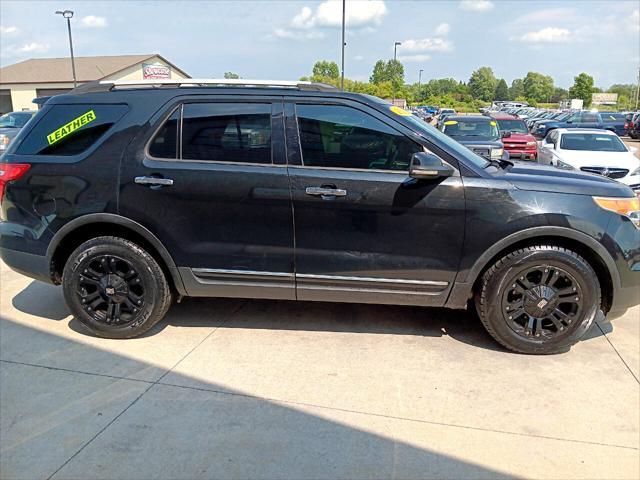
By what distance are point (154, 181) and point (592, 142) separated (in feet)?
35.9

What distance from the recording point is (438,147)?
3.61 meters

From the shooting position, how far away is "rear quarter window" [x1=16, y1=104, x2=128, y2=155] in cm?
387

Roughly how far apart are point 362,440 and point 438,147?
2.05 metres

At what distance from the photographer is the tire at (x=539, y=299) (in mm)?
3564

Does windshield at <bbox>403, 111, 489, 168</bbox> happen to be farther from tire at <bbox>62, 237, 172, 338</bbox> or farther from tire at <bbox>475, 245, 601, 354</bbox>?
tire at <bbox>62, 237, 172, 338</bbox>

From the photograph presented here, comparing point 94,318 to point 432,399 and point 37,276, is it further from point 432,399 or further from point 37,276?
point 432,399

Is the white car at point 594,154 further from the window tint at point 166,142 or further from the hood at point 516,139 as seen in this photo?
the window tint at point 166,142

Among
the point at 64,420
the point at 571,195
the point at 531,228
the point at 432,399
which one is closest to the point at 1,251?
the point at 64,420

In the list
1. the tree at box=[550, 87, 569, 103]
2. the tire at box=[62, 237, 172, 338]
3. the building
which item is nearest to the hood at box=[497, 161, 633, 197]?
the tire at box=[62, 237, 172, 338]

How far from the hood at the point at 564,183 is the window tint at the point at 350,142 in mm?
751

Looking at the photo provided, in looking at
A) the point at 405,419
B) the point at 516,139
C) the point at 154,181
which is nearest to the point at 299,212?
the point at 154,181

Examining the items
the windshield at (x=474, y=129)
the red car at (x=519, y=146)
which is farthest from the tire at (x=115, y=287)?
the red car at (x=519, y=146)

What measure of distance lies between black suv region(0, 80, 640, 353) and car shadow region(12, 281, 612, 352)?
0.41 metres

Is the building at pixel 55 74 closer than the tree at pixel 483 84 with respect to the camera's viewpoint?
Yes
